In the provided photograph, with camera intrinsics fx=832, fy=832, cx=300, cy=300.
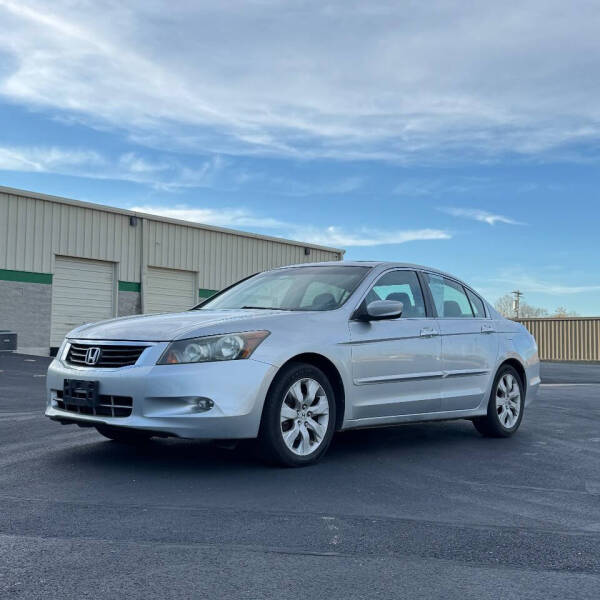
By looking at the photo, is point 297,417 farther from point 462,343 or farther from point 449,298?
point 449,298

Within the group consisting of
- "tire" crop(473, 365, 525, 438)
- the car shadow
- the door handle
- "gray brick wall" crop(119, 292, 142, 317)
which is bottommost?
the car shadow

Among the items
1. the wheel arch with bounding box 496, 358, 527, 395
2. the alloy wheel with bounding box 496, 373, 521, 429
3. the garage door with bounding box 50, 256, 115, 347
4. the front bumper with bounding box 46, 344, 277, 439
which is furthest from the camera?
the garage door with bounding box 50, 256, 115, 347

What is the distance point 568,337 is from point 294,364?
38.4m

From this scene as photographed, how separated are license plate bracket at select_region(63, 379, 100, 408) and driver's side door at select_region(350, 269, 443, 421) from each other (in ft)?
6.33

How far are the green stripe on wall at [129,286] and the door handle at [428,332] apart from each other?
2159 cm

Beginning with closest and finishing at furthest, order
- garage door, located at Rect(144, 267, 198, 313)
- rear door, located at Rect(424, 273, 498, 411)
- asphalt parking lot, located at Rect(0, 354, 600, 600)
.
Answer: asphalt parking lot, located at Rect(0, 354, 600, 600) → rear door, located at Rect(424, 273, 498, 411) → garage door, located at Rect(144, 267, 198, 313)

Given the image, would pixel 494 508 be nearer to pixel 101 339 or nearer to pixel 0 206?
pixel 101 339

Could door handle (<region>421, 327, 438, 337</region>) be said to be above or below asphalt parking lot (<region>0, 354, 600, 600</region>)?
above

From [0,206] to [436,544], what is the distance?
22.4 m

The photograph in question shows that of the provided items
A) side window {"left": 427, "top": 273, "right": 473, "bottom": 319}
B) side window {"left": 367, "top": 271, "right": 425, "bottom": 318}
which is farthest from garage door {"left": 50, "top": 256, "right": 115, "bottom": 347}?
side window {"left": 367, "top": 271, "right": 425, "bottom": 318}

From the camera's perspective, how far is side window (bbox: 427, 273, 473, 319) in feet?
25.0

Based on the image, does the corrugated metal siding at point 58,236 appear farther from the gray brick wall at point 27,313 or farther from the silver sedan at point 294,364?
the silver sedan at point 294,364

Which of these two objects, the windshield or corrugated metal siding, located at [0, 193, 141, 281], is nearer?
the windshield

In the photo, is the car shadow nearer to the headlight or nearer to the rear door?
the rear door
